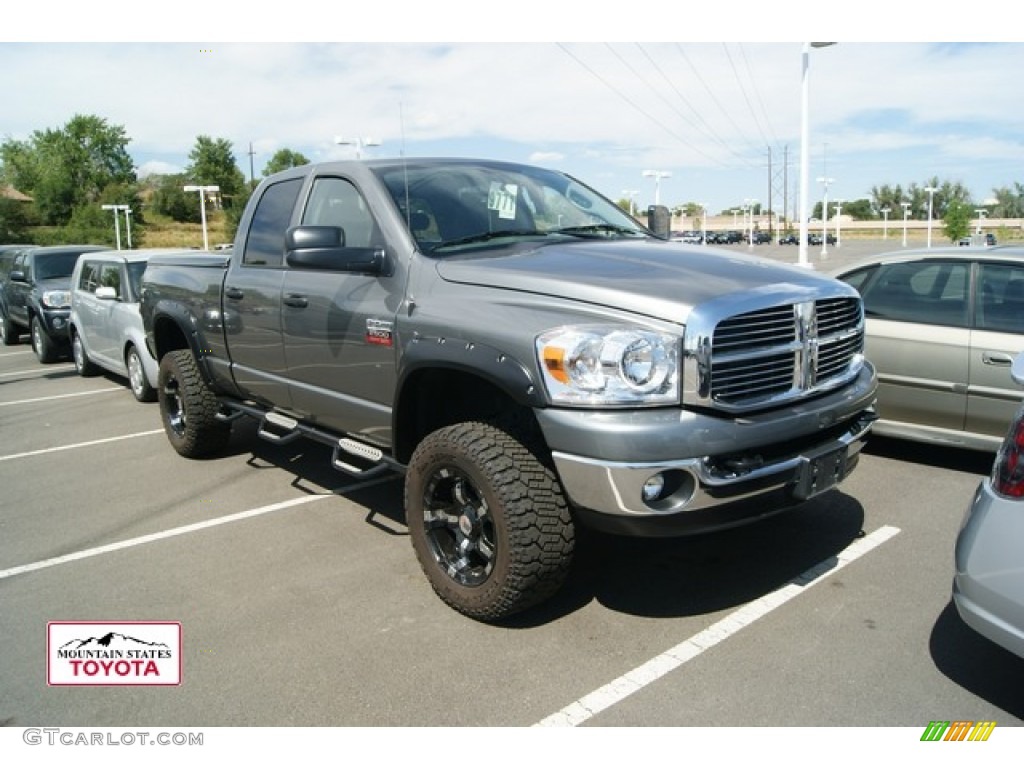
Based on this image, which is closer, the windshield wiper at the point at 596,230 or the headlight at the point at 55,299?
the windshield wiper at the point at 596,230

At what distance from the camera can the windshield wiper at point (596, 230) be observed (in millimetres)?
4516

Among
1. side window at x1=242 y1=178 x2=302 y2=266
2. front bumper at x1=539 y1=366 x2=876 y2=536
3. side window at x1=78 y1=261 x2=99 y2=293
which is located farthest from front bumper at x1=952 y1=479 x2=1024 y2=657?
side window at x1=78 y1=261 x2=99 y2=293

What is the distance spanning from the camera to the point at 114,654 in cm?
343

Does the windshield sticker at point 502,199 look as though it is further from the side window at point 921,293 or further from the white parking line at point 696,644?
the side window at point 921,293

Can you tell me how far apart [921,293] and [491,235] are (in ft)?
11.3

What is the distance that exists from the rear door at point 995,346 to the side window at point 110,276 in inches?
339

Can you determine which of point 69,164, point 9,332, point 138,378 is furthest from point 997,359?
point 69,164

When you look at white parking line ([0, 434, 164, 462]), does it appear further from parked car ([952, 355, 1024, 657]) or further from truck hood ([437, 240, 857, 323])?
parked car ([952, 355, 1024, 657])

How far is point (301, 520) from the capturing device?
5.09 m

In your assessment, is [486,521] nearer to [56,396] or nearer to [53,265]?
[56,396]

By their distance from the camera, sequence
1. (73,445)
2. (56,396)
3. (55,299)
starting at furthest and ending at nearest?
(55,299), (56,396), (73,445)

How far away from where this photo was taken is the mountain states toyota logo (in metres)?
3.31

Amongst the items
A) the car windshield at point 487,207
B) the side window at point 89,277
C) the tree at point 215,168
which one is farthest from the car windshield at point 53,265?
the tree at point 215,168

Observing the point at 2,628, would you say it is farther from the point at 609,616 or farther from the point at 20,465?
the point at 20,465
